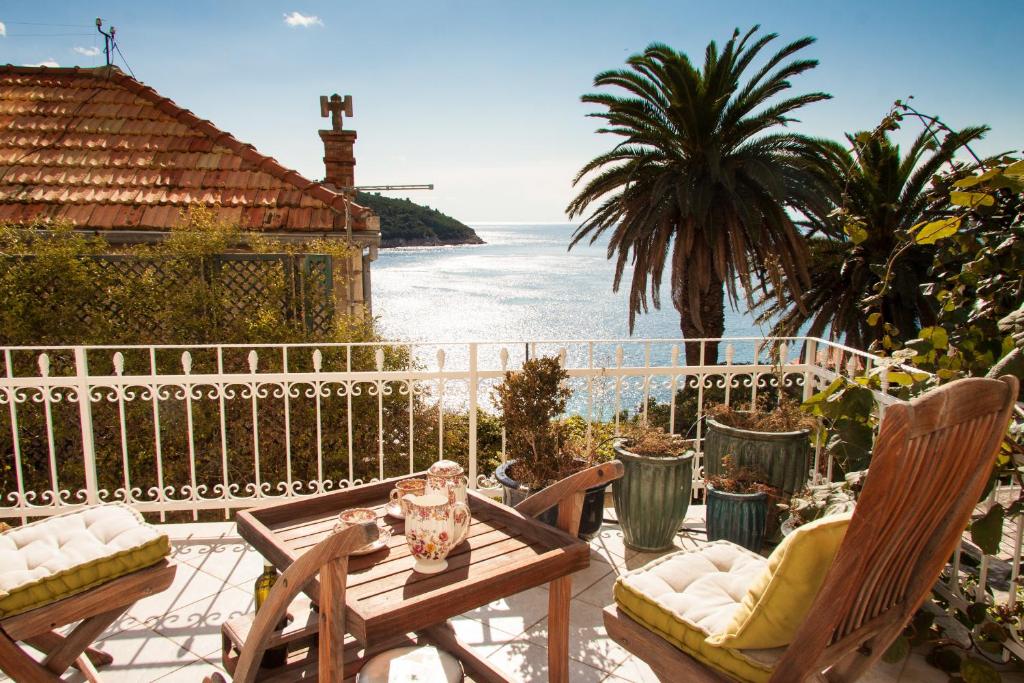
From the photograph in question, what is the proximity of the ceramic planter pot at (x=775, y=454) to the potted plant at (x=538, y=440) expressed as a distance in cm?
76

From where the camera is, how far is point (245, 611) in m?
2.79

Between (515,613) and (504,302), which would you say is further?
(504,302)

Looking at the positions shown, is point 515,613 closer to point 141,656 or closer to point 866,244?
point 141,656

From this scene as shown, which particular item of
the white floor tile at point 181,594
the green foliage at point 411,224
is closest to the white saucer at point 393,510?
the white floor tile at point 181,594

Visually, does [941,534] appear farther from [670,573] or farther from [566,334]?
[566,334]

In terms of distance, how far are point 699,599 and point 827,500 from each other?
3.79 feet

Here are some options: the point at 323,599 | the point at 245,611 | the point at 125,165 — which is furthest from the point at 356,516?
the point at 125,165

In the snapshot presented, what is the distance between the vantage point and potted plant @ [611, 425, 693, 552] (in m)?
3.22

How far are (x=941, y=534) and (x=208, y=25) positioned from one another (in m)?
7.64

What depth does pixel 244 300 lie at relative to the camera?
5809 mm

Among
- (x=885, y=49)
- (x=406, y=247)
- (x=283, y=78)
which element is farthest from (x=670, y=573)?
(x=406, y=247)

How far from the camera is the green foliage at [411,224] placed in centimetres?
2299

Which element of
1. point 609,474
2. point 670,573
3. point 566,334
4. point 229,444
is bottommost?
point 566,334

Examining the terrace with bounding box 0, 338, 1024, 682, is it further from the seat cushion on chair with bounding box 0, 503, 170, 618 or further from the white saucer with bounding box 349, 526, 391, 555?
the white saucer with bounding box 349, 526, 391, 555
